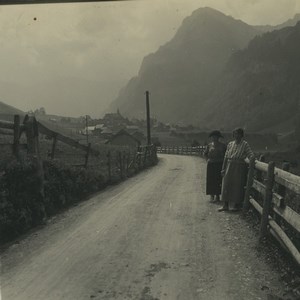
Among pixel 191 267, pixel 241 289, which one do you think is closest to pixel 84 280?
pixel 191 267

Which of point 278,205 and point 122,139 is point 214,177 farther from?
point 122,139

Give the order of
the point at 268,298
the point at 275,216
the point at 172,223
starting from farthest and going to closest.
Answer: the point at 172,223
the point at 275,216
the point at 268,298

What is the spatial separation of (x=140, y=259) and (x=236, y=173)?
154 inches

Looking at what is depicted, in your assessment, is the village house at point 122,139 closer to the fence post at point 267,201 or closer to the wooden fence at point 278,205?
the wooden fence at point 278,205

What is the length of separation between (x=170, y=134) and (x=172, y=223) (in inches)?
4734

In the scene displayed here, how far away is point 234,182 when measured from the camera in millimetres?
9469

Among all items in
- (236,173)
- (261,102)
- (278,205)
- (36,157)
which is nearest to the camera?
(278,205)

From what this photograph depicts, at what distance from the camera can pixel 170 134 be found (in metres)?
128

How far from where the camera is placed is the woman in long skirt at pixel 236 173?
938 cm

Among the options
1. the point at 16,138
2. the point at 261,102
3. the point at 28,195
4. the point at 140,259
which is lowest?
the point at 140,259

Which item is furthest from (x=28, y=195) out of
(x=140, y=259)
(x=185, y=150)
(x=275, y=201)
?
(x=185, y=150)

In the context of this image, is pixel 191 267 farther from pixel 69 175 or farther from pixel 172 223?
pixel 69 175

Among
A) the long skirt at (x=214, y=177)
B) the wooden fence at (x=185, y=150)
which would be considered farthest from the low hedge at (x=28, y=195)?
the wooden fence at (x=185, y=150)

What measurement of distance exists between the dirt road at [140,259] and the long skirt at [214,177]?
117 cm
